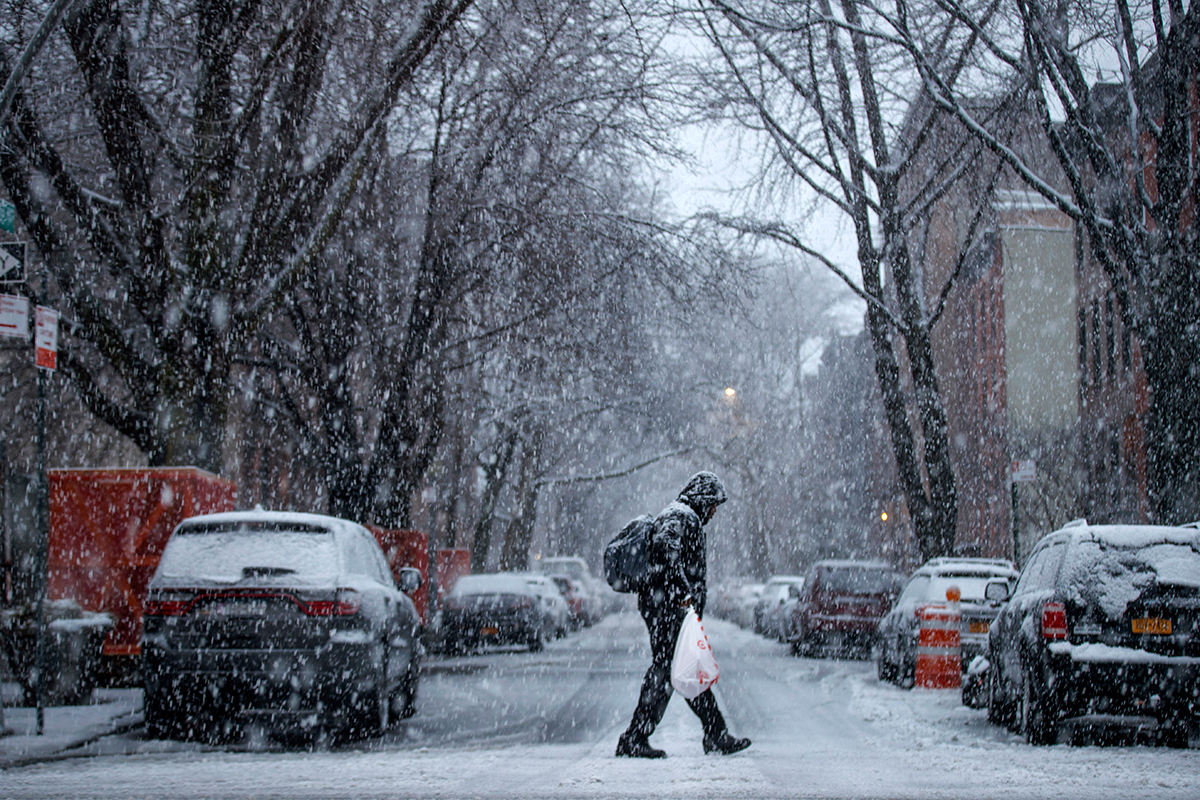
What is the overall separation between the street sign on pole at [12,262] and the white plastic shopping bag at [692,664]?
637 cm

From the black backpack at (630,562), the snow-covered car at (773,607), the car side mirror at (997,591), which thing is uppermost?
the black backpack at (630,562)

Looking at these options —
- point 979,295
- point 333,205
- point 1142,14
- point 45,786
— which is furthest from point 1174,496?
point 979,295

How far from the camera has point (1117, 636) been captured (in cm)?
970

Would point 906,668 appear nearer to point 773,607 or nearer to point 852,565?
point 852,565

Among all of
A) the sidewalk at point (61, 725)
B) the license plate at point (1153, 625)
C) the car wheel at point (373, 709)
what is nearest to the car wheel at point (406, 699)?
the car wheel at point (373, 709)

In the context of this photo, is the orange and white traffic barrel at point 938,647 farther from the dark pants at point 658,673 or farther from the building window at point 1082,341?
the building window at point 1082,341

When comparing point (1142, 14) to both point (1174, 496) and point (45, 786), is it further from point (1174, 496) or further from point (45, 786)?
point (45, 786)

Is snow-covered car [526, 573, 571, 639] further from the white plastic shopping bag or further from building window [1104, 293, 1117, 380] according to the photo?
the white plastic shopping bag

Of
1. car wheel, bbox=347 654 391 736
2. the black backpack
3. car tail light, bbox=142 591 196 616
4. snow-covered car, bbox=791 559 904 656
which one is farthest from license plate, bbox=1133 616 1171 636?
snow-covered car, bbox=791 559 904 656

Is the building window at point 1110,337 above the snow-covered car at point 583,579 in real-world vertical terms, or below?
above

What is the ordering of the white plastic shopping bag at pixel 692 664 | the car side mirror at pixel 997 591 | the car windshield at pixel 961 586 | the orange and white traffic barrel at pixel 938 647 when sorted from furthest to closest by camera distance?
the car windshield at pixel 961 586 → the orange and white traffic barrel at pixel 938 647 → the car side mirror at pixel 997 591 → the white plastic shopping bag at pixel 692 664

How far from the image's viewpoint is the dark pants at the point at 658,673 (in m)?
8.08

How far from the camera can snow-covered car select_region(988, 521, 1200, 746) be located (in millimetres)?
9562

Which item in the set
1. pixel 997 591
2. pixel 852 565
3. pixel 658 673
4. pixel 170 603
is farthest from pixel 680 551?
pixel 852 565
